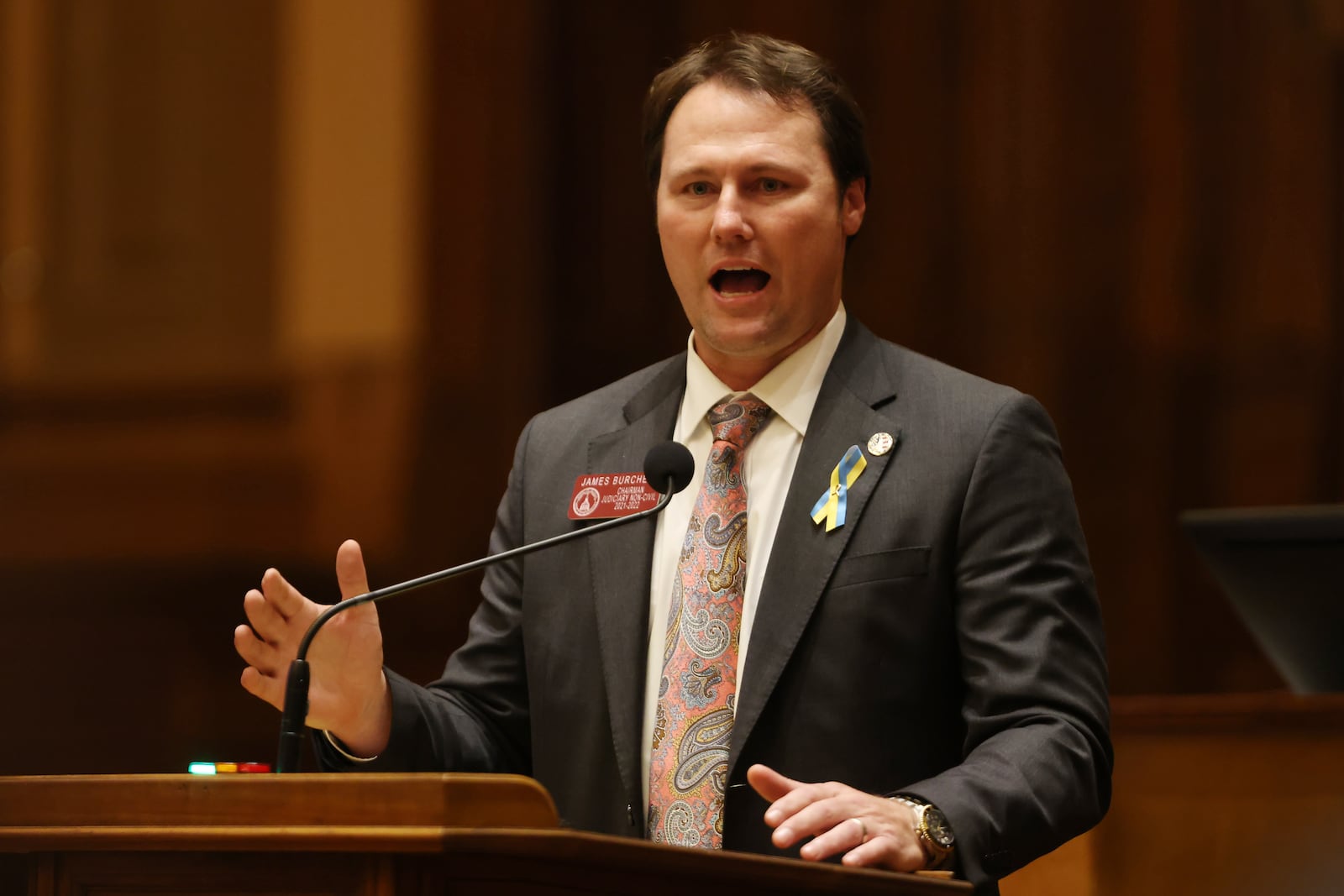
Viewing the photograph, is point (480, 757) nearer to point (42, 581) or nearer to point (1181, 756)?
point (1181, 756)

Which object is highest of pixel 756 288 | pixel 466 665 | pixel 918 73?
pixel 918 73

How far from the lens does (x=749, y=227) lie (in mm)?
2137

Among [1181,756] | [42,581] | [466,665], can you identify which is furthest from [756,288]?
[42,581]

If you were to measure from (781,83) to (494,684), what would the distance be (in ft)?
3.03

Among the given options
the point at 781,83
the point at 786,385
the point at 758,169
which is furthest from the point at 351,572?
the point at 781,83

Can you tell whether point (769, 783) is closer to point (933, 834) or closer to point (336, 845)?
point (933, 834)

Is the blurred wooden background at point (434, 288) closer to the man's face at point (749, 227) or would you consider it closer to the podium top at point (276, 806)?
the man's face at point (749, 227)

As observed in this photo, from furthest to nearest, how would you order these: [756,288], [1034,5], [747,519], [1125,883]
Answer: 1. [1034,5]
2. [1125,883]
3. [756,288]
4. [747,519]

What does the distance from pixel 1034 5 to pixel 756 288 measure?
7.41ft

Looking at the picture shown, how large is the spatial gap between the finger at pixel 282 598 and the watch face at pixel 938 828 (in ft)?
2.19

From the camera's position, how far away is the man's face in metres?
2.14

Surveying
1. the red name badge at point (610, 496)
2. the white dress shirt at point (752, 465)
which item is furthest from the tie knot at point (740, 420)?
the red name badge at point (610, 496)

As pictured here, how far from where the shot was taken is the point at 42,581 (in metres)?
3.85

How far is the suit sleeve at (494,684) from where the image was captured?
2.05 m
